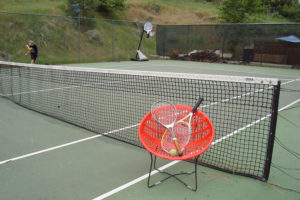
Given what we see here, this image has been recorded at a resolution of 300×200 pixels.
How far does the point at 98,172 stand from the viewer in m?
3.41

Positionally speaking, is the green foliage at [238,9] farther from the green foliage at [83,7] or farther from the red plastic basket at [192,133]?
the red plastic basket at [192,133]

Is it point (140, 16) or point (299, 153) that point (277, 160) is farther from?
point (140, 16)

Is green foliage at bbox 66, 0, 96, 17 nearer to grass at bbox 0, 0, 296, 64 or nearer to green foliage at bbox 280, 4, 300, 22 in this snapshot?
grass at bbox 0, 0, 296, 64

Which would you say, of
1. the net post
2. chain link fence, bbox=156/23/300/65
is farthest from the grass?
the net post

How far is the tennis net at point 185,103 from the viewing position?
3.39m

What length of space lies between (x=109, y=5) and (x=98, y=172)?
1070 inches

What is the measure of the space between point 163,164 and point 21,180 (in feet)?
5.85

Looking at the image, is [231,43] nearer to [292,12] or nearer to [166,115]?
[166,115]

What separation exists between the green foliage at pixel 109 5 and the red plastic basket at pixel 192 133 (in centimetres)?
2695

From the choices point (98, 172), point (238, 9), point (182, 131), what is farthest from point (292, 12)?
point (98, 172)

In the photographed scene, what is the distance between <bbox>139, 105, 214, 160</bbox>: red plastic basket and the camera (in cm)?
302

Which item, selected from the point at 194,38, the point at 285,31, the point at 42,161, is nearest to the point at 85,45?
the point at 194,38

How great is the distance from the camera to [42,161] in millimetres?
3709

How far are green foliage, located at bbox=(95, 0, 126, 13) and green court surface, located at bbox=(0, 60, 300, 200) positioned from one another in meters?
25.4
